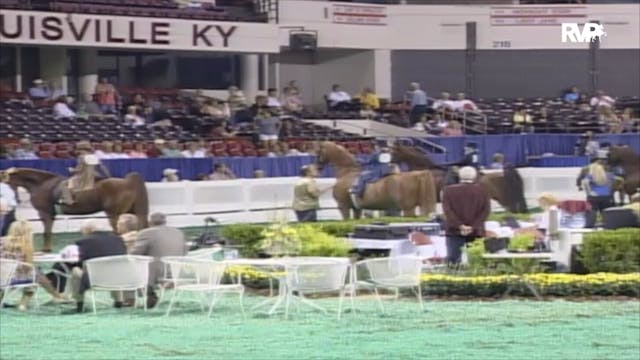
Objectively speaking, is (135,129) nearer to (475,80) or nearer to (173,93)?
(173,93)

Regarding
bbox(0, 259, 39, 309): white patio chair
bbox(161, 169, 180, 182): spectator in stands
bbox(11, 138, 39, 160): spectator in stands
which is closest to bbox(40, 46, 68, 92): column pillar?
bbox(11, 138, 39, 160): spectator in stands

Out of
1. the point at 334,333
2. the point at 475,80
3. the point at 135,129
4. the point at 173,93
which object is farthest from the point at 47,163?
the point at 475,80

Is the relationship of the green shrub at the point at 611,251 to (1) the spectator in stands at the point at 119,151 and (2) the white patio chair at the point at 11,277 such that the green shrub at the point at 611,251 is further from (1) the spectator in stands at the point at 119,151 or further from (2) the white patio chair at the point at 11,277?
(1) the spectator in stands at the point at 119,151

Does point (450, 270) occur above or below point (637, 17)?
below

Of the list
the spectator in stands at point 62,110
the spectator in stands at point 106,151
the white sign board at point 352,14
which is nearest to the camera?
the spectator in stands at point 106,151

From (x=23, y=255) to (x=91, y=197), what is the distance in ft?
21.4

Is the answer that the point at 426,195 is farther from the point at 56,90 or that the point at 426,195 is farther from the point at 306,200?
the point at 56,90

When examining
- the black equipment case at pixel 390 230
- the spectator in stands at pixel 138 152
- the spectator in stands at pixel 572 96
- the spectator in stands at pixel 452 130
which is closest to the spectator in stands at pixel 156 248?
the black equipment case at pixel 390 230

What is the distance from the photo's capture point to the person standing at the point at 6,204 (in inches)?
640

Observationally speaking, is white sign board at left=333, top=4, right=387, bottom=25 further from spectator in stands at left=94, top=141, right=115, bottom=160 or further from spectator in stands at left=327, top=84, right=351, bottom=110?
spectator in stands at left=94, top=141, right=115, bottom=160

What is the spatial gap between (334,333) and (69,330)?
2.47 meters

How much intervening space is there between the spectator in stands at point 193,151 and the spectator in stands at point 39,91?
5.64m

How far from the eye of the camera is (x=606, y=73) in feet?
139

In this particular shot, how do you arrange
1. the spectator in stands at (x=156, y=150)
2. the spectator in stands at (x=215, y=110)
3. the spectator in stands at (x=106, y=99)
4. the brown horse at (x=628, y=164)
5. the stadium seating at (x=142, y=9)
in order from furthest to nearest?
the spectator in stands at (x=215, y=110) < the stadium seating at (x=142, y=9) < the spectator in stands at (x=106, y=99) < the spectator in stands at (x=156, y=150) < the brown horse at (x=628, y=164)
